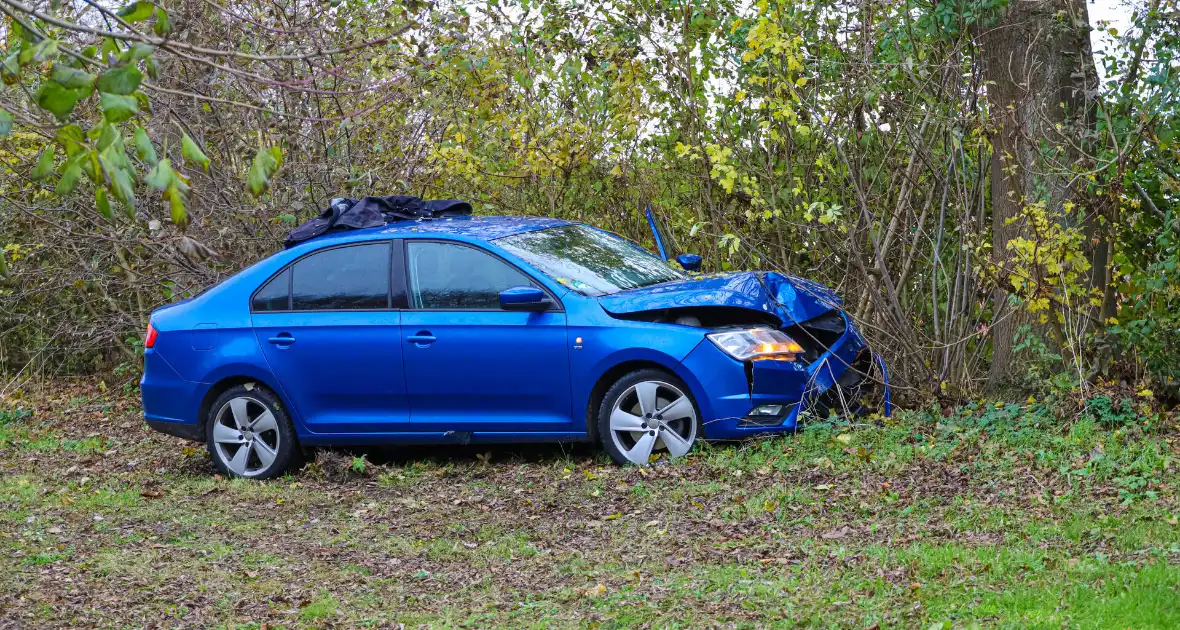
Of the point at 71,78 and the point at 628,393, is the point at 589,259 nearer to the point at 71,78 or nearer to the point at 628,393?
the point at 628,393

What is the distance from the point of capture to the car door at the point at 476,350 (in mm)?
7945

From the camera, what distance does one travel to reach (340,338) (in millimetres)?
8375

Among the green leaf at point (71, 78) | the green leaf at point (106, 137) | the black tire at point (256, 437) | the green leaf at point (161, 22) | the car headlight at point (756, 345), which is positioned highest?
the green leaf at point (161, 22)

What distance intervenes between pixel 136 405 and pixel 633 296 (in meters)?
6.44

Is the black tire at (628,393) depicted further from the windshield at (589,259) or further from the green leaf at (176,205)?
the green leaf at (176,205)

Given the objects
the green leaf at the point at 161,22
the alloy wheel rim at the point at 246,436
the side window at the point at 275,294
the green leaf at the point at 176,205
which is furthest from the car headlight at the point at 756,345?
the green leaf at the point at 176,205

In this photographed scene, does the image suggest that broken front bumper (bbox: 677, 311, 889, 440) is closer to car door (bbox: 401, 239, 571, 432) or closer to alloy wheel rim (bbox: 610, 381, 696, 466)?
alloy wheel rim (bbox: 610, 381, 696, 466)

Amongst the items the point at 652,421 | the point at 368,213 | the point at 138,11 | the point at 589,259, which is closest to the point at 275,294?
the point at 368,213

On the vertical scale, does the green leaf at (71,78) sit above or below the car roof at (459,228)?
above

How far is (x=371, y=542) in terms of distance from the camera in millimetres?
6766

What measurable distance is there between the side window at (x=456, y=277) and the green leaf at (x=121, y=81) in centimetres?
484

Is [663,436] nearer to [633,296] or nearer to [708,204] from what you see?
[633,296]

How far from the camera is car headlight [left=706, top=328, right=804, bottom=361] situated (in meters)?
7.59

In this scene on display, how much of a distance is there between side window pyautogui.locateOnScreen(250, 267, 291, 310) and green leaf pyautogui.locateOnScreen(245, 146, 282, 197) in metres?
5.06
